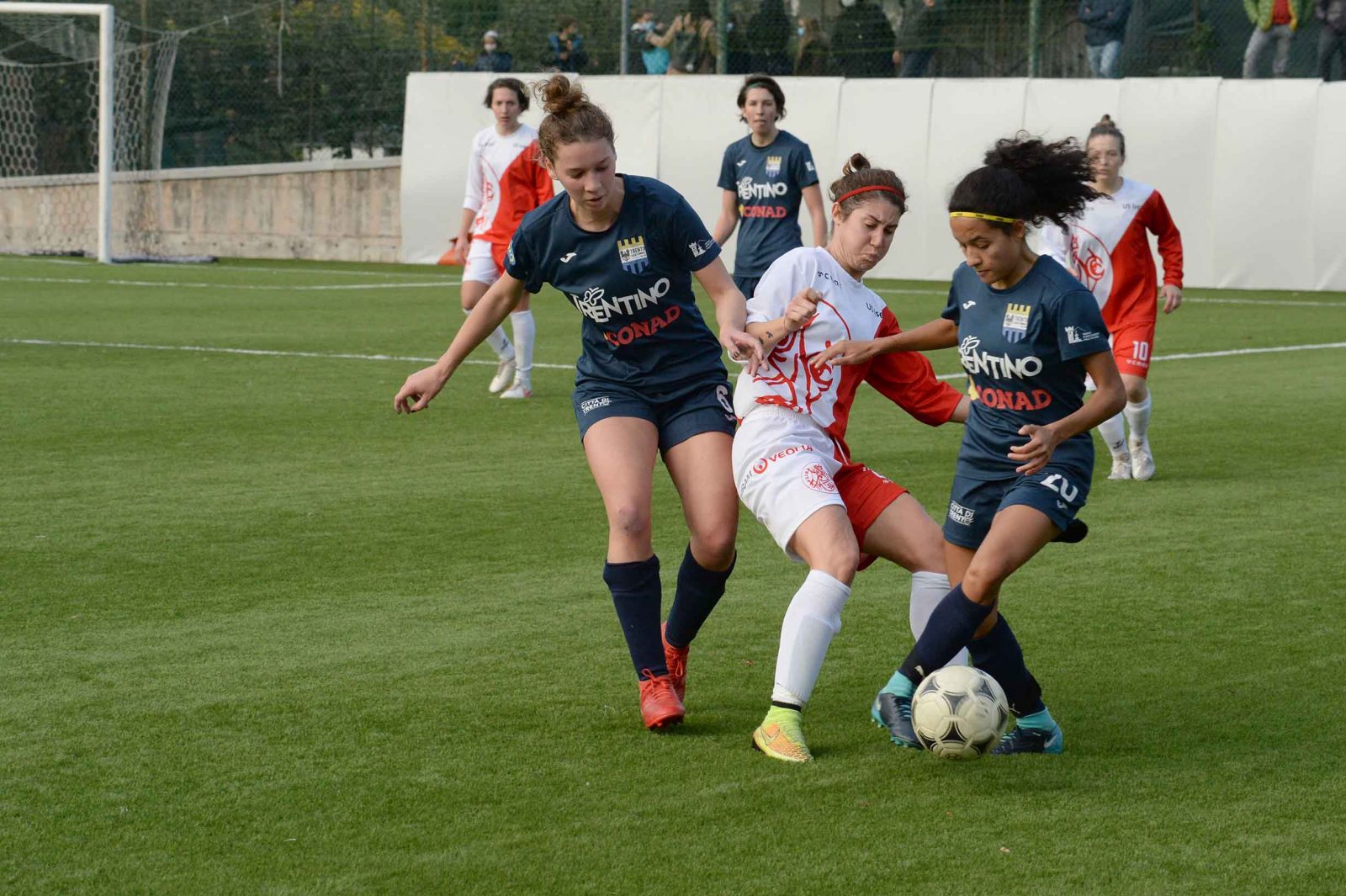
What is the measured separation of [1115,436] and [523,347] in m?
4.53

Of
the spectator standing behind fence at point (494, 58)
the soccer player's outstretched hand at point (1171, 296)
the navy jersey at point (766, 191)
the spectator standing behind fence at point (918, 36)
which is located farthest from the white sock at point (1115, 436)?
the spectator standing behind fence at point (494, 58)

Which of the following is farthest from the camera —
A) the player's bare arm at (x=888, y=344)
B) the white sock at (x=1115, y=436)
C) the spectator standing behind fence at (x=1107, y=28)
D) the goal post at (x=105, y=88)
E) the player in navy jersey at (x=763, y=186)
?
the goal post at (x=105, y=88)

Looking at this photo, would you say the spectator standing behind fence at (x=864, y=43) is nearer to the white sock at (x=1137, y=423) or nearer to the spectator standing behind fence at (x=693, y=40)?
the spectator standing behind fence at (x=693, y=40)

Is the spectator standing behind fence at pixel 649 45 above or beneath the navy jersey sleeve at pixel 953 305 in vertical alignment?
above

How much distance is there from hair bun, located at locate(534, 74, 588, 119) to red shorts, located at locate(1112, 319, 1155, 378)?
16.1ft

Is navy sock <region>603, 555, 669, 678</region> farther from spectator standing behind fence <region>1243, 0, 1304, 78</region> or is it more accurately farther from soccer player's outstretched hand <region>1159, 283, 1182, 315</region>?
spectator standing behind fence <region>1243, 0, 1304, 78</region>

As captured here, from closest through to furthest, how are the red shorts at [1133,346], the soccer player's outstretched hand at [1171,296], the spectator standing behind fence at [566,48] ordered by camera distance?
the red shorts at [1133,346] < the soccer player's outstretched hand at [1171,296] < the spectator standing behind fence at [566,48]

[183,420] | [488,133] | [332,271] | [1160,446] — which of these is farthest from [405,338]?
[332,271]

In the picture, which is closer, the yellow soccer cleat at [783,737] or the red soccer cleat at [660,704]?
the yellow soccer cleat at [783,737]

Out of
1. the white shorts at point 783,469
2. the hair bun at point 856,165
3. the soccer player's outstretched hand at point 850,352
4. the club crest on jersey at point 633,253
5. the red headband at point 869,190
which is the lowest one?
the white shorts at point 783,469

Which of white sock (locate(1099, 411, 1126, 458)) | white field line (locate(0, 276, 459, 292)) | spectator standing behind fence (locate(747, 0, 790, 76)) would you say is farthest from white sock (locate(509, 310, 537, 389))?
spectator standing behind fence (locate(747, 0, 790, 76))

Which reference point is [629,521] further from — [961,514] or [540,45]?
[540,45]

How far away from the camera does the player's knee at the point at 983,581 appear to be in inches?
175

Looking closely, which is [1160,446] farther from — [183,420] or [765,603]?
[183,420]
